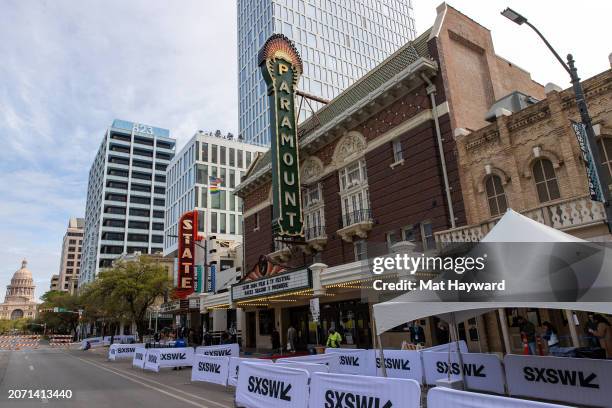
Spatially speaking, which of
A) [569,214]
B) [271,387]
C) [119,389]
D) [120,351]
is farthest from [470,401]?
[120,351]

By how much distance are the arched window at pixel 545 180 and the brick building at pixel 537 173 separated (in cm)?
4

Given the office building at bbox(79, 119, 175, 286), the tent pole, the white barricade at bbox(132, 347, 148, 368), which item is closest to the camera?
the tent pole

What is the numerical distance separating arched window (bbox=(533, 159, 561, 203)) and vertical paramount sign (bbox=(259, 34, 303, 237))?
13998 mm

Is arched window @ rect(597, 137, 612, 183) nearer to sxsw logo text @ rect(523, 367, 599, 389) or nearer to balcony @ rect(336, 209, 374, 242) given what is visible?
sxsw logo text @ rect(523, 367, 599, 389)

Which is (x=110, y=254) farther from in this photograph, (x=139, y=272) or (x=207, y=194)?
(x=139, y=272)

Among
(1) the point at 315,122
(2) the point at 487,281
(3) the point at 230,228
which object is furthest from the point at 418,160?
(3) the point at 230,228

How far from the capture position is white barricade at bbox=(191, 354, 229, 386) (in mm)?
14219

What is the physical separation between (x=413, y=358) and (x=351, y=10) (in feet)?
297

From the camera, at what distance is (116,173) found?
118 meters

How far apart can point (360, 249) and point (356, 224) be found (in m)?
1.74

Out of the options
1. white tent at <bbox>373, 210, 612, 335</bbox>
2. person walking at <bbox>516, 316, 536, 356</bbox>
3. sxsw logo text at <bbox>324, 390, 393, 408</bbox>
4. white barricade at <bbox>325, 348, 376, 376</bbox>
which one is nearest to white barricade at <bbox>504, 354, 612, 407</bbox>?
white tent at <bbox>373, 210, 612, 335</bbox>

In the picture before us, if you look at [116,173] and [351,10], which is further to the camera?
[116,173]

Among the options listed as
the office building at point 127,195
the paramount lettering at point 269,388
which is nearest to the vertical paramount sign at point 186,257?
the paramount lettering at point 269,388

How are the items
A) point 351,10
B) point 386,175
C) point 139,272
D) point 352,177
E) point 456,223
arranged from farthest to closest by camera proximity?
1. point 351,10
2. point 139,272
3. point 352,177
4. point 386,175
5. point 456,223
